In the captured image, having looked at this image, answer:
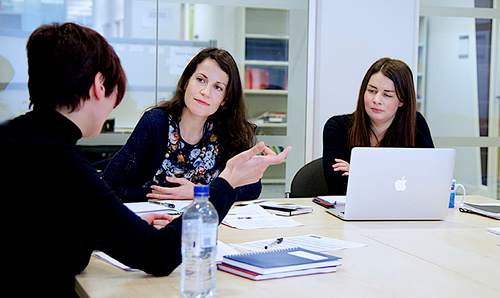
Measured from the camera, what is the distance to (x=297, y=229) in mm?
2381

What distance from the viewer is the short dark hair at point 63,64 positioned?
154 centimetres

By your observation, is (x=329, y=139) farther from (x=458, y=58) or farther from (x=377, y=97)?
(x=458, y=58)

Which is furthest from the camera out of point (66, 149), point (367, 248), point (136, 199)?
point (136, 199)

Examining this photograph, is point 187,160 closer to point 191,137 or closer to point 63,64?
point 191,137

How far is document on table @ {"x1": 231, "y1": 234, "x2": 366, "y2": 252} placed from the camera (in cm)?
206

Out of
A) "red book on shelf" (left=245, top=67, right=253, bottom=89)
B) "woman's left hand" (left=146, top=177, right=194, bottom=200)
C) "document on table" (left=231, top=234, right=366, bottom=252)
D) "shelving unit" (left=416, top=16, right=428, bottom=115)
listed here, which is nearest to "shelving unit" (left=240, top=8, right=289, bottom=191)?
"red book on shelf" (left=245, top=67, right=253, bottom=89)

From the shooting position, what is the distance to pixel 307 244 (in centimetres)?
212

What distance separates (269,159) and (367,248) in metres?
0.46

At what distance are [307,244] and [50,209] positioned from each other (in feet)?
2.96

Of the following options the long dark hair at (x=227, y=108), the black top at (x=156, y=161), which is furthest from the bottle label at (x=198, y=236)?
the long dark hair at (x=227, y=108)

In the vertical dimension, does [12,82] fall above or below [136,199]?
above

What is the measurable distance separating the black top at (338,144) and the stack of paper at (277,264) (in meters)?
1.37

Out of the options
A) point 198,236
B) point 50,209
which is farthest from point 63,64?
point 198,236

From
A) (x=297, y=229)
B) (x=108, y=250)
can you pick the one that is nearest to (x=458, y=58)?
(x=297, y=229)
